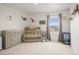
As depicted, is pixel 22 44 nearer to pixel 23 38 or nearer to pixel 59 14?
pixel 23 38

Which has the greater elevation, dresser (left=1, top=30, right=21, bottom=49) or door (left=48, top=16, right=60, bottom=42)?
door (left=48, top=16, right=60, bottom=42)

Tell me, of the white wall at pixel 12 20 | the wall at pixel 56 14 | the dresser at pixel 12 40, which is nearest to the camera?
the wall at pixel 56 14

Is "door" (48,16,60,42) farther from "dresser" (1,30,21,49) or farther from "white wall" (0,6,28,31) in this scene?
"dresser" (1,30,21,49)

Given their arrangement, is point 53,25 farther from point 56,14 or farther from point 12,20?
point 12,20

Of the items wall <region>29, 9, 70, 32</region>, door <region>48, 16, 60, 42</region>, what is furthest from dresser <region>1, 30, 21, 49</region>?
door <region>48, 16, 60, 42</region>

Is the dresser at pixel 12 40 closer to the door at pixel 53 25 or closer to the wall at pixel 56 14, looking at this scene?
the wall at pixel 56 14

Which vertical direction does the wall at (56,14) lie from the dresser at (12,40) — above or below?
above

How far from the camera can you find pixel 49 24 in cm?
232

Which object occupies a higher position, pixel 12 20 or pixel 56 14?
pixel 56 14

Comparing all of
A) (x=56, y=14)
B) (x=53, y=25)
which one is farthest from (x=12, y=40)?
(x=56, y=14)

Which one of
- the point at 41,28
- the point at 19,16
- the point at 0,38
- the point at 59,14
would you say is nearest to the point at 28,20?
the point at 19,16

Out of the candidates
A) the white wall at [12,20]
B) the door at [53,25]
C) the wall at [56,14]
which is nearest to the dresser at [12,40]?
the white wall at [12,20]

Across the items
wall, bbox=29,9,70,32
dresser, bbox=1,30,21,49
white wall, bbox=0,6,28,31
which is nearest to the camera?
wall, bbox=29,9,70,32

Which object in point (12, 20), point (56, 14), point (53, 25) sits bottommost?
point (53, 25)
